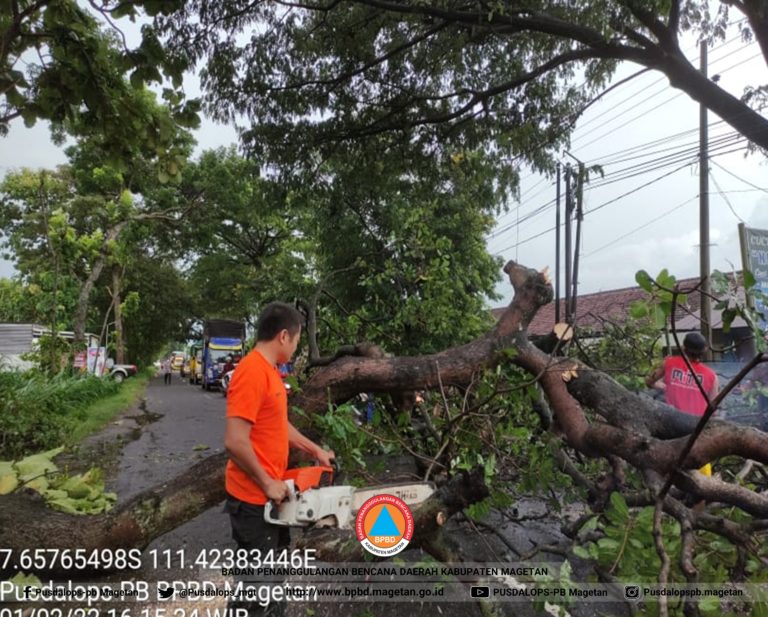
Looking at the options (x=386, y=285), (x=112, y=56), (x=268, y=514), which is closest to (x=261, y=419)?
(x=268, y=514)

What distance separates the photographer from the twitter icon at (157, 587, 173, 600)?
316 cm

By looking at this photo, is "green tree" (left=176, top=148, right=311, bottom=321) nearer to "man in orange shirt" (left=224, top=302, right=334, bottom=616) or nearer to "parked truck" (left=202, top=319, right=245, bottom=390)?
"parked truck" (left=202, top=319, right=245, bottom=390)

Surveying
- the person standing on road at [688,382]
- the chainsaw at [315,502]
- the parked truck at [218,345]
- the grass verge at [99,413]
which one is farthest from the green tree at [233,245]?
the chainsaw at [315,502]

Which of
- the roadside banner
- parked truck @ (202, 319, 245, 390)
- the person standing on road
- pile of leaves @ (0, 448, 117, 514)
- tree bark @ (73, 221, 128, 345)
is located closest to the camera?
pile of leaves @ (0, 448, 117, 514)

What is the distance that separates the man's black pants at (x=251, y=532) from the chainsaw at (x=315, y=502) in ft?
0.29

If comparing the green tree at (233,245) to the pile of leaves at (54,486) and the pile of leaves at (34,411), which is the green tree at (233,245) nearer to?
the pile of leaves at (34,411)

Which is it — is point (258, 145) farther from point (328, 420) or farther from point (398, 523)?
point (398, 523)

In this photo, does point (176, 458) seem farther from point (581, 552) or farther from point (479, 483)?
point (581, 552)

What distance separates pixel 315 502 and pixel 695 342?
10.2 ft

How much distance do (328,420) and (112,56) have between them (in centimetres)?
352

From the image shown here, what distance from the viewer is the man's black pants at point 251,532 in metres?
2.35

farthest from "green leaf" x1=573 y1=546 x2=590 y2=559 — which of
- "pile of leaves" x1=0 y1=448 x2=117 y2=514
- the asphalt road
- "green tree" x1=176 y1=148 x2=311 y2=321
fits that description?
"green tree" x1=176 y1=148 x2=311 y2=321

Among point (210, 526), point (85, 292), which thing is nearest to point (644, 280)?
point (210, 526)

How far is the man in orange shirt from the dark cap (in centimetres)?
286
